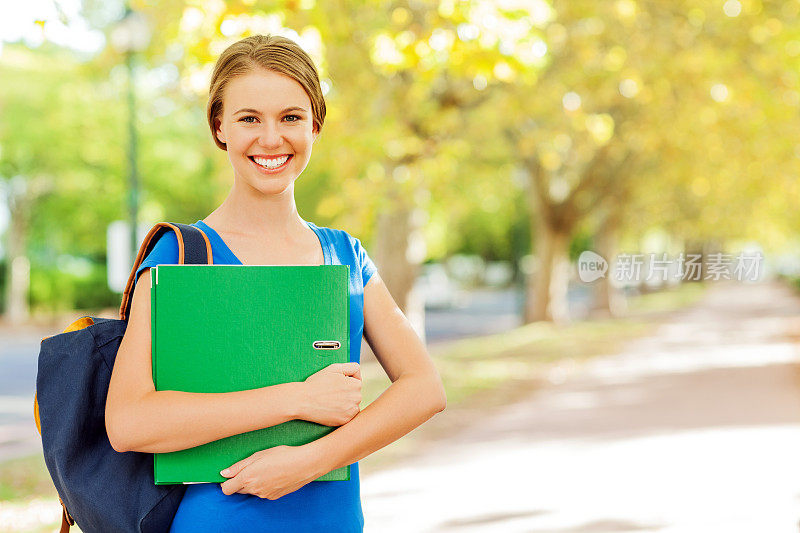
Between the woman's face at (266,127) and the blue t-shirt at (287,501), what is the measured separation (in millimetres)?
158

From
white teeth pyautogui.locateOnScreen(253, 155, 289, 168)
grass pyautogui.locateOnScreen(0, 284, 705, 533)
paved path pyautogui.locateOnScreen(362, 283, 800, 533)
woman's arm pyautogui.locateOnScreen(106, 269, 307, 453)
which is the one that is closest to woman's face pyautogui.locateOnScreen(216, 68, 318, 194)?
white teeth pyautogui.locateOnScreen(253, 155, 289, 168)

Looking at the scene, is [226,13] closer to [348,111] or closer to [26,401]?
[348,111]

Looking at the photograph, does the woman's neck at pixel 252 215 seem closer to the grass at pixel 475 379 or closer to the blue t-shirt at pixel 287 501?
the blue t-shirt at pixel 287 501

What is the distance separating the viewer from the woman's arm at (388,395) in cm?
171

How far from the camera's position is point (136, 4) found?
6.58 m

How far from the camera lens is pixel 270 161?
1812 mm

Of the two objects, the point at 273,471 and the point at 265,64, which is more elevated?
the point at 265,64

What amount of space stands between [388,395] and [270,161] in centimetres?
54

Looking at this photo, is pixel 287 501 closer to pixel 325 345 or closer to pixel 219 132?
pixel 325 345

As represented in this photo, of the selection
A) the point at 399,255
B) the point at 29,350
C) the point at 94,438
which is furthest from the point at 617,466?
the point at 29,350

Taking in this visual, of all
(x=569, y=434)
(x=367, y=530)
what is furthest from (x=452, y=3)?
(x=569, y=434)

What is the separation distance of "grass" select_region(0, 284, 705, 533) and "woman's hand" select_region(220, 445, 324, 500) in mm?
4881

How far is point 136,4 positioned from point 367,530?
4156 mm

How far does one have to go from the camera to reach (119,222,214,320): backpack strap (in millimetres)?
1727
